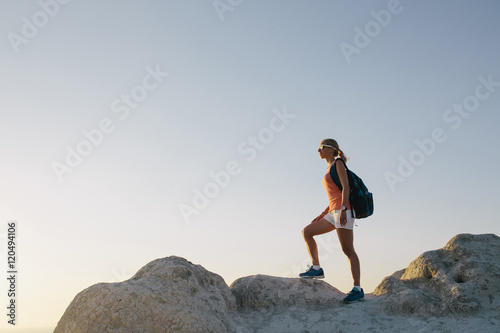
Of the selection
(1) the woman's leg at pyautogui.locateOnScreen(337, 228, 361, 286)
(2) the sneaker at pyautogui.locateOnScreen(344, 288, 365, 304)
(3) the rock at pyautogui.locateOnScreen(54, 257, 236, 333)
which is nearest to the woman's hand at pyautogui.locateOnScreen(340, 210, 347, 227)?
(1) the woman's leg at pyautogui.locateOnScreen(337, 228, 361, 286)

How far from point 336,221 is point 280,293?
1376mm

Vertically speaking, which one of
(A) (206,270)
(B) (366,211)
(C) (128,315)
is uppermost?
(B) (366,211)

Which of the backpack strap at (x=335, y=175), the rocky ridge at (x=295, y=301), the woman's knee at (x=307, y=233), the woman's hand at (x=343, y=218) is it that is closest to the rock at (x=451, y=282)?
the rocky ridge at (x=295, y=301)

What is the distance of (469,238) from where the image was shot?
7484mm

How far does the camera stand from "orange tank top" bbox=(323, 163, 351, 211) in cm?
702

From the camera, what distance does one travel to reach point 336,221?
691 centimetres

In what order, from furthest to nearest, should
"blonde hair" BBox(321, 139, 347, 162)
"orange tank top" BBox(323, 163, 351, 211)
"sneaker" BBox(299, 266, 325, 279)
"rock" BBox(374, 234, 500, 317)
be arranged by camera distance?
"blonde hair" BBox(321, 139, 347, 162)
"sneaker" BBox(299, 266, 325, 279)
"orange tank top" BBox(323, 163, 351, 211)
"rock" BBox(374, 234, 500, 317)

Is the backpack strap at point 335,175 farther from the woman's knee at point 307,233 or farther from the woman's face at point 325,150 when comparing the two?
the woman's knee at point 307,233

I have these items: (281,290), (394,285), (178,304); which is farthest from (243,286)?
(394,285)

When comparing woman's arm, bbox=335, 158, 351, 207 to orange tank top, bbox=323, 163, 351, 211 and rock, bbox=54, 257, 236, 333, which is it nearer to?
orange tank top, bbox=323, 163, 351, 211

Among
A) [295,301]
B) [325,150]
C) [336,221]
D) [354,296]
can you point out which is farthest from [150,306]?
[325,150]

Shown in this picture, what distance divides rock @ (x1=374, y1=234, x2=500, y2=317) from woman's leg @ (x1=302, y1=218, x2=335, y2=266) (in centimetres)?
115

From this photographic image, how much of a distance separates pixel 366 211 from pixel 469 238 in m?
1.97

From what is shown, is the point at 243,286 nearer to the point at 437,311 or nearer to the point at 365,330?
the point at 365,330
